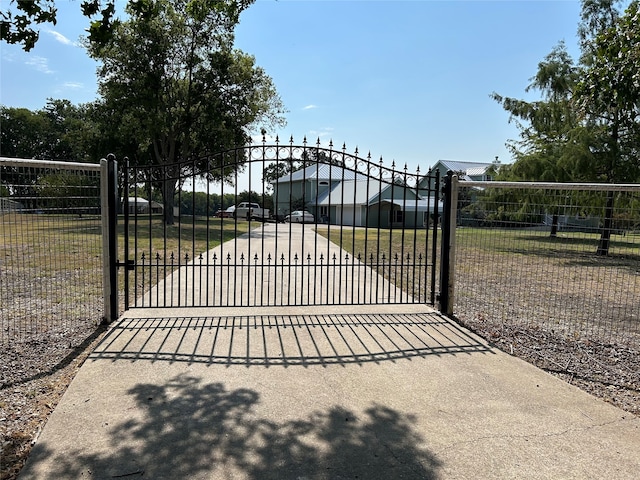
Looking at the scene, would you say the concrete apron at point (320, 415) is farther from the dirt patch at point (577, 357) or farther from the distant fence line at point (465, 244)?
the distant fence line at point (465, 244)

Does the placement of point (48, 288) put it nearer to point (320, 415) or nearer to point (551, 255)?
point (320, 415)

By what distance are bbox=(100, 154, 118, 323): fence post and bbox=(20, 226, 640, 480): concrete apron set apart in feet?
2.11

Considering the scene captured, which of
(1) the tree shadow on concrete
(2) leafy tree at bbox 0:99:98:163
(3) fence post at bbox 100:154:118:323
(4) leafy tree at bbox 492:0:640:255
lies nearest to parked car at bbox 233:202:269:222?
(3) fence post at bbox 100:154:118:323

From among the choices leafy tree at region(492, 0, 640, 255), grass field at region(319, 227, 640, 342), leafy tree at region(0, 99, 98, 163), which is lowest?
grass field at region(319, 227, 640, 342)

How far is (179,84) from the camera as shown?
23688 millimetres

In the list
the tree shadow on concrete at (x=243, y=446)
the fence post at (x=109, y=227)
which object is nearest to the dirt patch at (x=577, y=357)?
the tree shadow on concrete at (x=243, y=446)

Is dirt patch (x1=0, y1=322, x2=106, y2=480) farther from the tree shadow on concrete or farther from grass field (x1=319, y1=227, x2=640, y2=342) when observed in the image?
grass field (x1=319, y1=227, x2=640, y2=342)

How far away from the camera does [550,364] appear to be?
4.50 m

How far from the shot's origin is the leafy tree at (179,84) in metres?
21.4

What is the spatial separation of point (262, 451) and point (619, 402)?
10.2ft

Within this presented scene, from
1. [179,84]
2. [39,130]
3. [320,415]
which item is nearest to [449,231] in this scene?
[320,415]

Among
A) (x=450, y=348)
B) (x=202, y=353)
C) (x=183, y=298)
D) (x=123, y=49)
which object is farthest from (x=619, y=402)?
(x=123, y=49)

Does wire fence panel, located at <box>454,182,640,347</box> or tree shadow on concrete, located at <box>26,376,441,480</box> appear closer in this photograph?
tree shadow on concrete, located at <box>26,376,441,480</box>

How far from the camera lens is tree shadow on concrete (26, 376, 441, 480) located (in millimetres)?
2562
